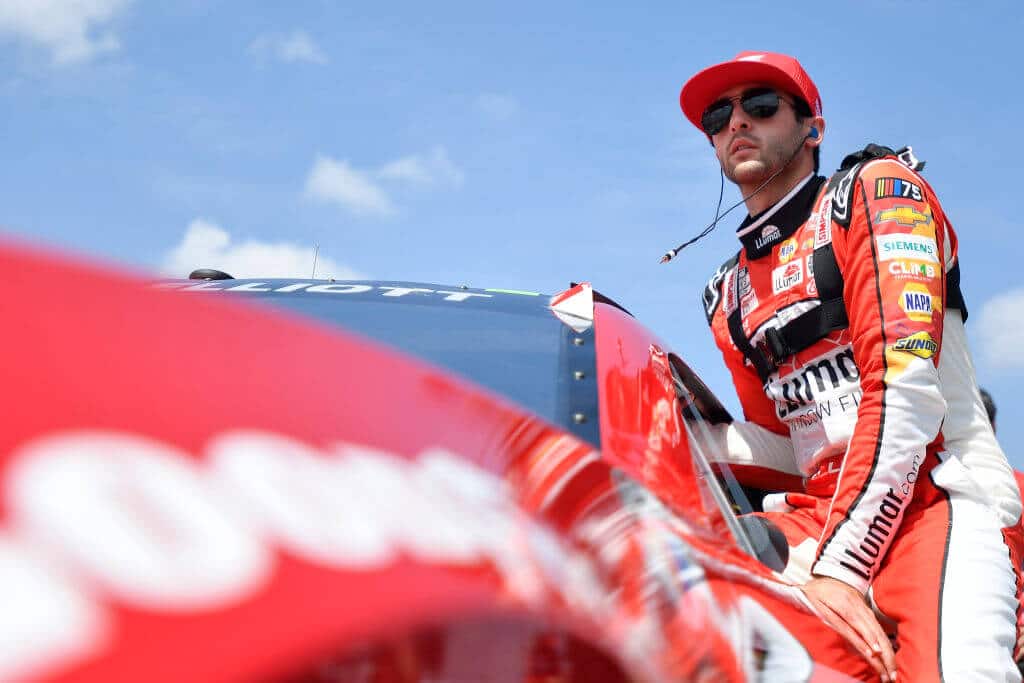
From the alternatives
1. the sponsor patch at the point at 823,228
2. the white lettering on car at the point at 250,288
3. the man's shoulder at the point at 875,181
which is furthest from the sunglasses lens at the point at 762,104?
the white lettering on car at the point at 250,288

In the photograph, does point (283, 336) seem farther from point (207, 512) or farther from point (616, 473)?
point (616, 473)

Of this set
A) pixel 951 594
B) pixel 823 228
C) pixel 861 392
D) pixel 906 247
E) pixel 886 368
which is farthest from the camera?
pixel 823 228

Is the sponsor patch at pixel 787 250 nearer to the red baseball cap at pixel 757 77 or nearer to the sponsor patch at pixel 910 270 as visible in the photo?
the sponsor patch at pixel 910 270

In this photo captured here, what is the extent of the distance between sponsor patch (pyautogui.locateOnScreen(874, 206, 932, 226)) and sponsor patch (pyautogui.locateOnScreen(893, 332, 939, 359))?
1.06 ft

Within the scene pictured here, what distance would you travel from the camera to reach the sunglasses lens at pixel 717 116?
2.91 meters

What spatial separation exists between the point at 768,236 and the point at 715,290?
1.30 ft

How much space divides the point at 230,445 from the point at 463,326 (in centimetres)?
98

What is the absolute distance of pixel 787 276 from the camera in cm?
254

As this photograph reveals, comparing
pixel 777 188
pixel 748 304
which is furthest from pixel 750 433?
pixel 777 188

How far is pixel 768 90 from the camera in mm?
2848

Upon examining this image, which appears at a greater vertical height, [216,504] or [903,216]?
[903,216]

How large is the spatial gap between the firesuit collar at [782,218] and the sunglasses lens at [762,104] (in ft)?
0.84

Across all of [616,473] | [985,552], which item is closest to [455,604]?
[616,473]

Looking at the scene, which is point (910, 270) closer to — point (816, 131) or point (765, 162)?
point (765, 162)
